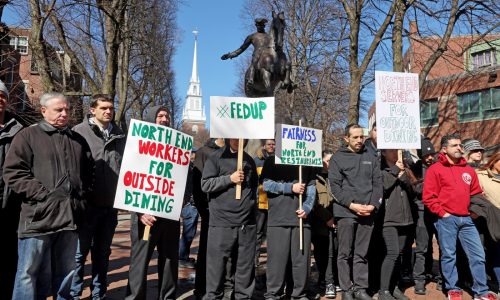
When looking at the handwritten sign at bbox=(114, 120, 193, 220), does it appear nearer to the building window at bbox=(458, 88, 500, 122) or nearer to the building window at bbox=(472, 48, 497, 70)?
the building window at bbox=(458, 88, 500, 122)

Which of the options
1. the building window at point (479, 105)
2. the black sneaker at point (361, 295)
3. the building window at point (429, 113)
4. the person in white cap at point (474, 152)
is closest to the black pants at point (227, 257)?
the black sneaker at point (361, 295)

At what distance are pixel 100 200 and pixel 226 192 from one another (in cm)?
137

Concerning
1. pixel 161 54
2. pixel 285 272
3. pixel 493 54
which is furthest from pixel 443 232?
pixel 493 54

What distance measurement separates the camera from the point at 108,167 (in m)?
4.71

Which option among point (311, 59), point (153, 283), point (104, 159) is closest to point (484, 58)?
point (311, 59)

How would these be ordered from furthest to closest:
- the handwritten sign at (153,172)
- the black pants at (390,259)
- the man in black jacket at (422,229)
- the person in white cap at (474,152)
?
the person in white cap at (474,152) → the man in black jacket at (422,229) → the black pants at (390,259) → the handwritten sign at (153,172)

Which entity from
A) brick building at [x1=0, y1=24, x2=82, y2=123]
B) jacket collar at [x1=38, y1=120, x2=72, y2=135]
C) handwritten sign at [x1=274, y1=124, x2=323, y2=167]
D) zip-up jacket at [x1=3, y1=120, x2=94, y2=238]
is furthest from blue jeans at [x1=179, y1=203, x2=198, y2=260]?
brick building at [x1=0, y1=24, x2=82, y2=123]

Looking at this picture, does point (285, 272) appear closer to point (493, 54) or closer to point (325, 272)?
point (325, 272)

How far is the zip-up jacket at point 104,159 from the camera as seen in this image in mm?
4652

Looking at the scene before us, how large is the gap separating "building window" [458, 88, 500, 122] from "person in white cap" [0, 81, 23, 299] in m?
29.4

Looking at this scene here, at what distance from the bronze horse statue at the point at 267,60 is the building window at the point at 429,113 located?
25610 millimetres

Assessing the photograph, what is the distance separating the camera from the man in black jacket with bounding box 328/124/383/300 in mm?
5043

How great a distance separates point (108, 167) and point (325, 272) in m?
3.15

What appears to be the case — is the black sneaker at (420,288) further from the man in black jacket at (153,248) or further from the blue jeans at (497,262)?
the man in black jacket at (153,248)
